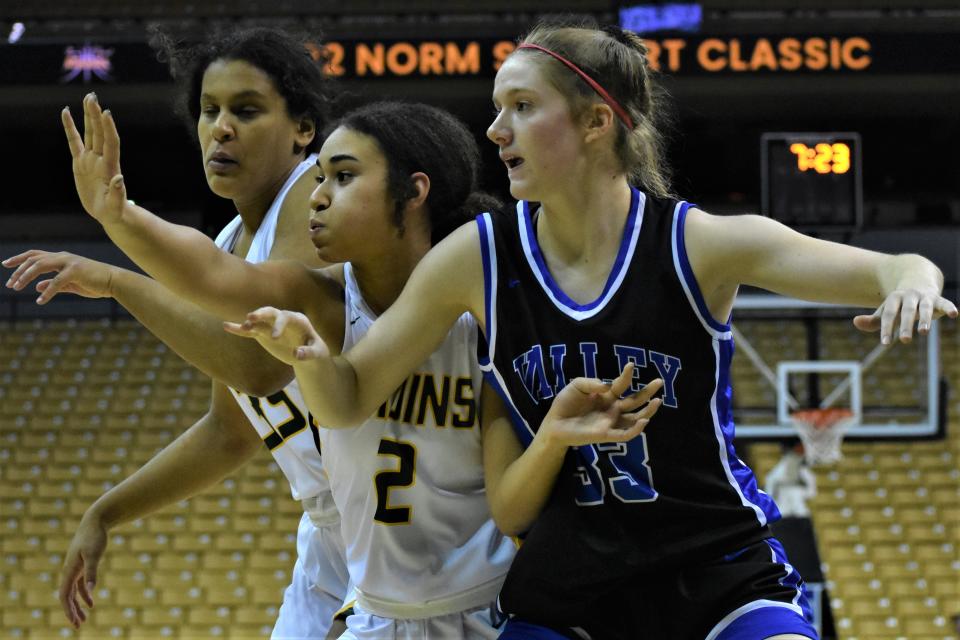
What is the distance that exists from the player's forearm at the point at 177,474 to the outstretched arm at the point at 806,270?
4.97ft

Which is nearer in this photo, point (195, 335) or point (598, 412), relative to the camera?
point (598, 412)

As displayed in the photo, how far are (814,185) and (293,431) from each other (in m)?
5.82

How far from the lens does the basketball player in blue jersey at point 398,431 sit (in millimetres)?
2668

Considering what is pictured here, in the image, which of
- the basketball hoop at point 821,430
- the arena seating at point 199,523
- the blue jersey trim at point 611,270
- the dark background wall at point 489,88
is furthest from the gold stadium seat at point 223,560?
the blue jersey trim at point 611,270

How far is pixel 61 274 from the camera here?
245 centimetres

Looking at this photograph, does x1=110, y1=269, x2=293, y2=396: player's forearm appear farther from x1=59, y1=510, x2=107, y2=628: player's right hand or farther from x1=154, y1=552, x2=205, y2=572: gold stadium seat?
x1=154, y1=552, x2=205, y2=572: gold stadium seat

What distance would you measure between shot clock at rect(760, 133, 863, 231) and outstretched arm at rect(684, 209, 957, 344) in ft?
19.1

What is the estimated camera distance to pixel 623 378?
7.28 ft

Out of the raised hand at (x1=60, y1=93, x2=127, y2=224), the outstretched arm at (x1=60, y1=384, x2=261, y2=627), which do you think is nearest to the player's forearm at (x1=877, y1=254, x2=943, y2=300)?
the raised hand at (x1=60, y1=93, x2=127, y2=224)

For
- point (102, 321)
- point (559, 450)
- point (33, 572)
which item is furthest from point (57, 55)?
point (559, 450)

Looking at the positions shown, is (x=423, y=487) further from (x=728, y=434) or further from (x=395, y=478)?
(x=728, y=434)

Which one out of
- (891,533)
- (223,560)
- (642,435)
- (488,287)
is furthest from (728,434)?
(891,533)

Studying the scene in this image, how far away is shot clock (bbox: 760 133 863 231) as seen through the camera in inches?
319

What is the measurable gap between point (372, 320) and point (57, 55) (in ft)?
34.8
